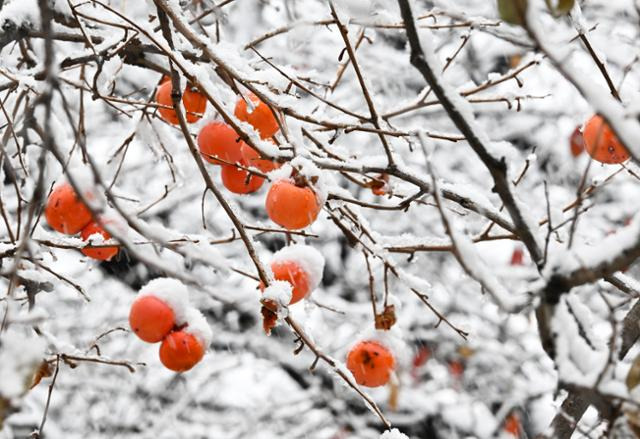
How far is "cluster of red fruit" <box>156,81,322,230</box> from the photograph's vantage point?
187 centimetres

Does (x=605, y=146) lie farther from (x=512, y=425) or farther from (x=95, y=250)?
(x=512, y=425)

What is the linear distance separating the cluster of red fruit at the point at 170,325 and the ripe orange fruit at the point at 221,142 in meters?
0.38

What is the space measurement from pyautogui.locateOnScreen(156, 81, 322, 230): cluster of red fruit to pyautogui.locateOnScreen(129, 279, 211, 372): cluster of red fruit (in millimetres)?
339

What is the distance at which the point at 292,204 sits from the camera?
186 cm

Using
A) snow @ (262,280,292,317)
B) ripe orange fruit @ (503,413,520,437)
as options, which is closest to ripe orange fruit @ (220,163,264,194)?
snow @ (262,280,292,317)

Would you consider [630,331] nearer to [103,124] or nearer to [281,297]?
[281,297]

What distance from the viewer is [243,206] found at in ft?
20.6

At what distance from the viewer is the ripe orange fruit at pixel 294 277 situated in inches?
82.4

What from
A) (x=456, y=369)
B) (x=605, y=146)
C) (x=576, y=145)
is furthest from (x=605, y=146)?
(x=456, y=369)

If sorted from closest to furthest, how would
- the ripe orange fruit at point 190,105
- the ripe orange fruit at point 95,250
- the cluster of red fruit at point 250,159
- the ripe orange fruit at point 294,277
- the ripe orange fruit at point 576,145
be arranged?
1. the cluster of red fruit at point 250,159
2. the ripe orange fruit at point 294,277
3. the ripe orange fruit at point 95,250
4. the ripe orange fruit at point 190,105
5. the ripe orange fruit at point 576,145

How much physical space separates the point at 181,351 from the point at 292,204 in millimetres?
576

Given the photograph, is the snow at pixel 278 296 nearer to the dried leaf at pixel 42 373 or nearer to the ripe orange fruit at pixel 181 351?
the ripe orange fruit at pixel 181 351

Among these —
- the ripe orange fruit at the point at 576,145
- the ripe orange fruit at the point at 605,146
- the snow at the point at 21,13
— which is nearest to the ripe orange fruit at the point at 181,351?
the snow at the point at 21,13

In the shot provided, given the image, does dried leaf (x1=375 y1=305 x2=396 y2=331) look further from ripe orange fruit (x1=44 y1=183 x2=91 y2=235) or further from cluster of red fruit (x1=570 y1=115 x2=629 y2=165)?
ripe orange fruit (x1=44 y1=183 x2=91 y2=235)
